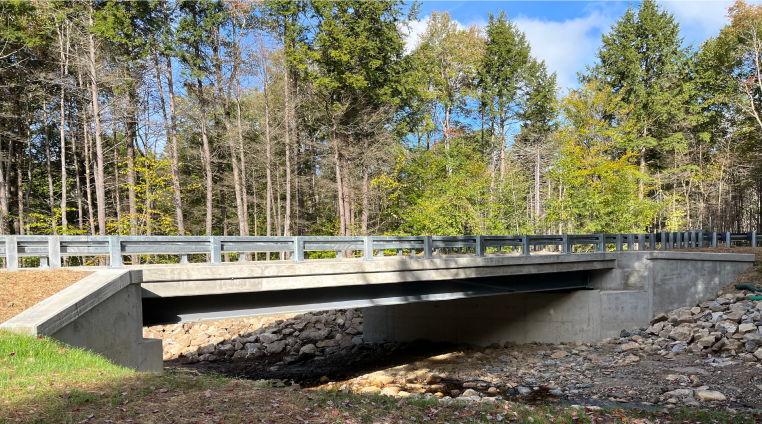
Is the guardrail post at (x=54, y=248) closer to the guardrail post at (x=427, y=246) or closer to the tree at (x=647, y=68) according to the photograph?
the guardrail post at (x=427, y=246)

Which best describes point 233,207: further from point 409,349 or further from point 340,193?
point 409,349

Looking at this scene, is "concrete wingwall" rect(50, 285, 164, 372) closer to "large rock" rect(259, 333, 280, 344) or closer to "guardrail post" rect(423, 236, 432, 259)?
"guardrail post" rect(423, 236, 432, 259)

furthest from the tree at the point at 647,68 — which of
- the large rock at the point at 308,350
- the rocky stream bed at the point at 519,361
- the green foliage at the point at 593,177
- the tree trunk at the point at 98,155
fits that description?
the tree trunk at the point at 98,155

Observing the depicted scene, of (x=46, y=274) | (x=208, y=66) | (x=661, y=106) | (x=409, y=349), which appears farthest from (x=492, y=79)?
(x=46, y=274)

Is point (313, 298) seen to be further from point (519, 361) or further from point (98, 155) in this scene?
point (98, 155)

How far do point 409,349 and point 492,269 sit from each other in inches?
275

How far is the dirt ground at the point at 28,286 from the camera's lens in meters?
7.14

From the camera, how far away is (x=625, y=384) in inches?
457

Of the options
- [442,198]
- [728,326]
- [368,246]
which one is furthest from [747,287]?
[368,246]

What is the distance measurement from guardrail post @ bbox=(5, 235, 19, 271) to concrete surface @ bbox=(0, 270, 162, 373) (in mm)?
1541

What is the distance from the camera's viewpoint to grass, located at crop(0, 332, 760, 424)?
4781 mm

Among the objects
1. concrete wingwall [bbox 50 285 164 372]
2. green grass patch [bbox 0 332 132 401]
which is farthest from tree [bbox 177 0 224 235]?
green grass patch [bbox 0 332 132 401]

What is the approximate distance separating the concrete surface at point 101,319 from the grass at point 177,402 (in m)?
0.32

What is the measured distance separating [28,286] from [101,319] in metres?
1.49
